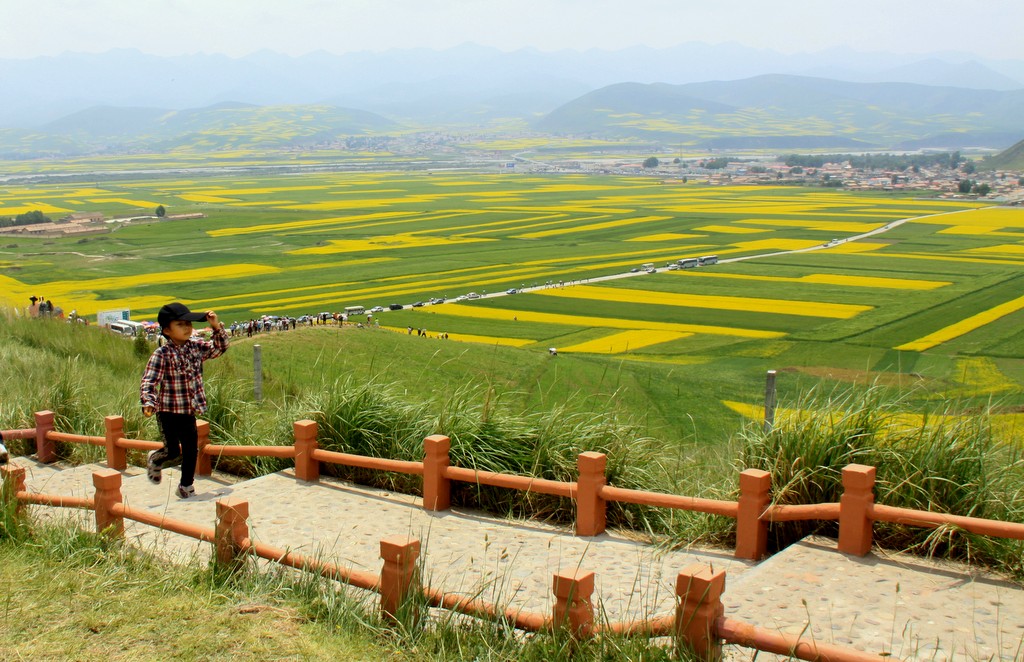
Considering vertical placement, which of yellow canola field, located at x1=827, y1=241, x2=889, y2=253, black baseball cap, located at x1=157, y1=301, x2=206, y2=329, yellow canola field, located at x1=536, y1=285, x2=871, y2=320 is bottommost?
yellow canola field, located at x1=827, y1=241, x2=889, y2=253

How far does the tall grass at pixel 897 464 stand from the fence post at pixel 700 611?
7.55 feet

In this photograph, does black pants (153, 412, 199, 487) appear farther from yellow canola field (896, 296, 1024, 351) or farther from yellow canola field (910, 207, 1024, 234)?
yellow canola field (910, 207, 1024, 234)

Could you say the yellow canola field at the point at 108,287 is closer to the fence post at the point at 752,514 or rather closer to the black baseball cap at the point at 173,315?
the black baseball cap at the point at 173,315

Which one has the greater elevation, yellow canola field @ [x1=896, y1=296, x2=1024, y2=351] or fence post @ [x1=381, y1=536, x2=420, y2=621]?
fence post @ [x1=381, y1=536, x2=420, y2=621]

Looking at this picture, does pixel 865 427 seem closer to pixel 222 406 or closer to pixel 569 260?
pixel 222 406

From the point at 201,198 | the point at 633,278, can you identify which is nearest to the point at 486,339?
the point at 633,278

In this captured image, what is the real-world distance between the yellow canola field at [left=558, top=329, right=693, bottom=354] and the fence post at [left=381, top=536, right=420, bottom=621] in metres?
29.3

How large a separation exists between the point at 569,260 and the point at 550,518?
55.9 metres

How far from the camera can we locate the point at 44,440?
11.0 m

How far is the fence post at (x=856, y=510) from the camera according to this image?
621 centimetres

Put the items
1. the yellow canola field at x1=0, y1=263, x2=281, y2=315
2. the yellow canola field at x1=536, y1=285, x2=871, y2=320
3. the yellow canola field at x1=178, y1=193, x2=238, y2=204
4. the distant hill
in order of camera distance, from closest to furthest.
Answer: the yellow canola field at x1=536, y1=285, x2=871, y2=320, the yellow canola field at x1=0, y1=263, x2=281, y2=315, the yellow canola field at x1=178, y1=193, x2=238, y2=204, the distant hill

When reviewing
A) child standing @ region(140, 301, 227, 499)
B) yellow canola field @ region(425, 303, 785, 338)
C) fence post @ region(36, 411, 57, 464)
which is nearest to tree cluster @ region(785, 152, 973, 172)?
yellow canola field @ region(425, 303, 785, 338)

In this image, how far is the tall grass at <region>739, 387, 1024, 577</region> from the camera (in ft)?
22.3

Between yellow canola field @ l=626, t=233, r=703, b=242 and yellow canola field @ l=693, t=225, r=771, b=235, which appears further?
yellow canola field @ l=693, t=225, r=771, b=235
